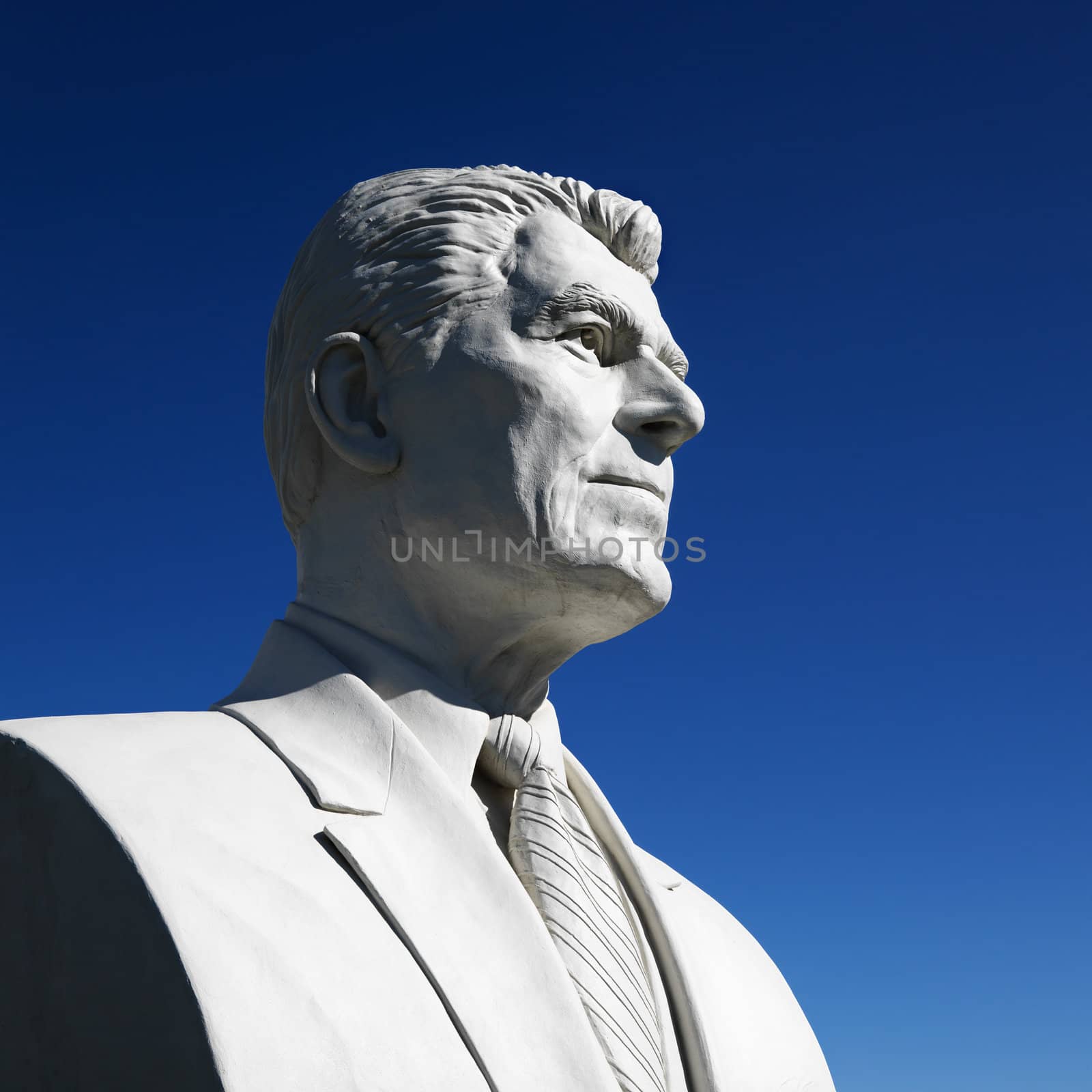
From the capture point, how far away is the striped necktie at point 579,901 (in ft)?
12.1

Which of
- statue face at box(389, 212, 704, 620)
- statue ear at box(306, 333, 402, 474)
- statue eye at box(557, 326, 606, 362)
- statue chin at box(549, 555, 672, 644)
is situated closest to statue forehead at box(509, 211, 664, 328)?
statue face at box(389, 212, 704, 620)

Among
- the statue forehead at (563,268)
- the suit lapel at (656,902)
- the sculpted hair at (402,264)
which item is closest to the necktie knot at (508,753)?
the suit lapel at (656,902)

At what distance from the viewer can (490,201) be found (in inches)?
176

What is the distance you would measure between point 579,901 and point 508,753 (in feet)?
1.65

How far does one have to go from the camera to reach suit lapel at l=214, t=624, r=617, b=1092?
10.7 ft

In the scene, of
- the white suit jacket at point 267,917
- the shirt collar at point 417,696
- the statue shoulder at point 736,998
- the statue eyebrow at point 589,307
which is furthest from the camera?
the statue eyebrow at point 589,307

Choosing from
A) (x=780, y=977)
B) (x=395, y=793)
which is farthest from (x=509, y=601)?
(x=780, y=977)

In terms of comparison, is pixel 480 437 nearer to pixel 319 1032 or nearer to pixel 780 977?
pixel 319 1032

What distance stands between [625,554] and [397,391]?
0.87 meters

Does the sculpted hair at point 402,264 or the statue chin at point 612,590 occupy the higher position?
the sculpted hair at point 402,264

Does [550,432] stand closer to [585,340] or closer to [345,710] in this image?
[585,340]

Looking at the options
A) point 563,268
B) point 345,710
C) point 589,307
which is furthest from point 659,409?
point 345,710

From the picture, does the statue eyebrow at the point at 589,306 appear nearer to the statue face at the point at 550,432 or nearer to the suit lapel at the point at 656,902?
the statue face at the point at 550,432

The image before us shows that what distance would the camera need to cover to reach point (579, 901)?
154 inches
